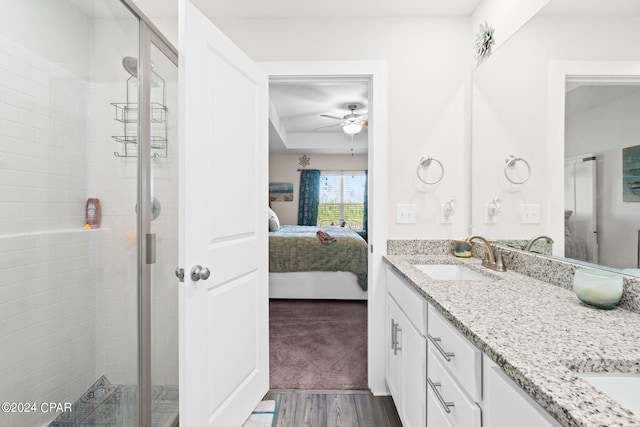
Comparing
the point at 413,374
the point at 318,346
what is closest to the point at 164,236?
the point at 413,374

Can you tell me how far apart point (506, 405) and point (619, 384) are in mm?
233

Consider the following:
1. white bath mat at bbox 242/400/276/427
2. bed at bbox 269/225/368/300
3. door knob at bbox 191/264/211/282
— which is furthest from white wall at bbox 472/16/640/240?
bed at bbox 269/225/368/300

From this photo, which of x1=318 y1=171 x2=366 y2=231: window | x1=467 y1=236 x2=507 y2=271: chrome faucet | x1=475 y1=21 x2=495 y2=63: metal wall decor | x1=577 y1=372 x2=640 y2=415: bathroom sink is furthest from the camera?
x1=318 y1=171 x2=366 y2=231: window

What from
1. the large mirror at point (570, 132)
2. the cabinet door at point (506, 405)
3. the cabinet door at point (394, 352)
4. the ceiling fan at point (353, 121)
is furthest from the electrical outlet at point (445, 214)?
the ceiling fan at point (353, 121)

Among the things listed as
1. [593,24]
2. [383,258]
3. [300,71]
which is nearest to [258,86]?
[300,71]

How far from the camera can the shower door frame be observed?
147cm

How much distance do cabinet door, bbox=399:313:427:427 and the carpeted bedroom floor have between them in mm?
690

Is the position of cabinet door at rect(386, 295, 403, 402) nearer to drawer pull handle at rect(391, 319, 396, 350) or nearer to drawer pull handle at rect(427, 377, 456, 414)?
drawer pull handle at rect(391, 319, 396, 350)

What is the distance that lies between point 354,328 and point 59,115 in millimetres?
2685

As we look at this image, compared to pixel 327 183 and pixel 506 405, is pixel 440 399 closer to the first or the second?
pixel 506 405

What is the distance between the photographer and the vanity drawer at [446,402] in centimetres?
84

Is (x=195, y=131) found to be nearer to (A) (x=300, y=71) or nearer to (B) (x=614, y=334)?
(A) (x=300, y=71)

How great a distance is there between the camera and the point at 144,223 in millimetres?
1493

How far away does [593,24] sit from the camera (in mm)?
1110
